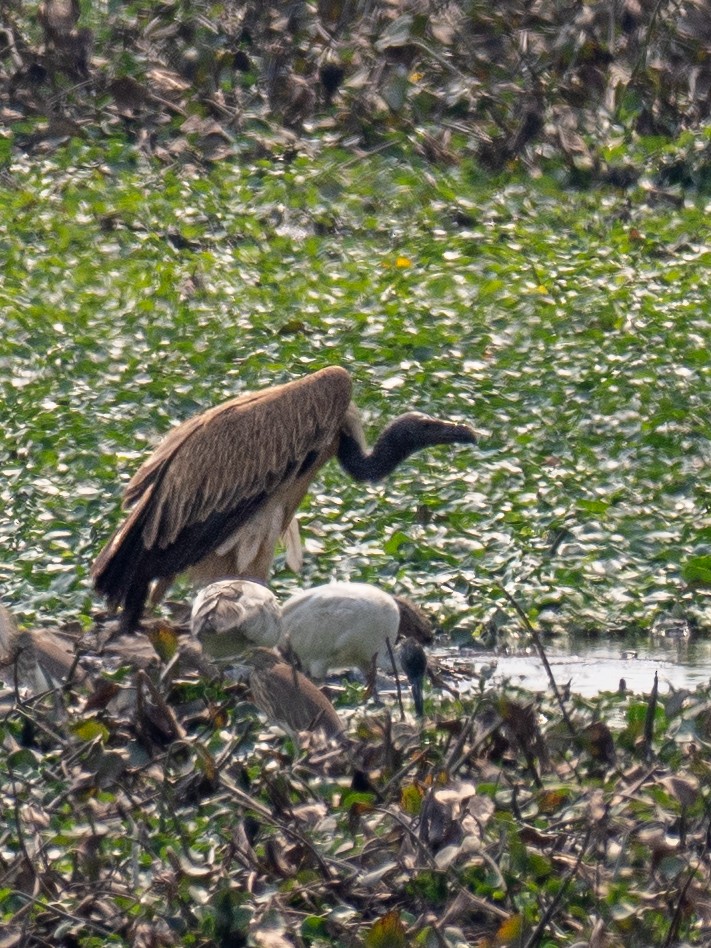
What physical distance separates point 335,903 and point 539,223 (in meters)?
8.07

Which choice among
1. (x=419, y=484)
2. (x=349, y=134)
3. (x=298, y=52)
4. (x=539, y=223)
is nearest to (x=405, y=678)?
(x=419, y=484)

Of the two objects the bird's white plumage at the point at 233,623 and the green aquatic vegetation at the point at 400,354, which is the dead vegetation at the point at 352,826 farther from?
the green aquatic vegetation at the point at 400,354

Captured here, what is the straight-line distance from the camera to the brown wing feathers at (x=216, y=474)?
737cm

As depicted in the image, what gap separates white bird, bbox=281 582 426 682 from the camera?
6.75 m

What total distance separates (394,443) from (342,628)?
1.75 m

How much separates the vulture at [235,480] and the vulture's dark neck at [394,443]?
0.31ft

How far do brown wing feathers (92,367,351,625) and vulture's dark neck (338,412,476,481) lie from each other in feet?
0.46

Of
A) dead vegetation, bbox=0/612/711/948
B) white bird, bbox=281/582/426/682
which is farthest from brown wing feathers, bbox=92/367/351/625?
dead vegetation, bbox=0/612/711/948

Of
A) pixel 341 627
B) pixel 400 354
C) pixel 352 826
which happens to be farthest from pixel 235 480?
pixel 352 826

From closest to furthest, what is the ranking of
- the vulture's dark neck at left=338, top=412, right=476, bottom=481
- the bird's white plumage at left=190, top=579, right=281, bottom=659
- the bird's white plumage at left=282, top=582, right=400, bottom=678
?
1. the bird's white plumage at left=190, top=579, right=281, bottom=659
2. the bird's white plumage at left=282, top=582, right=400, bottom=678
3. the vulture's dark neck at left=338, top=412, right=476, bottom=481

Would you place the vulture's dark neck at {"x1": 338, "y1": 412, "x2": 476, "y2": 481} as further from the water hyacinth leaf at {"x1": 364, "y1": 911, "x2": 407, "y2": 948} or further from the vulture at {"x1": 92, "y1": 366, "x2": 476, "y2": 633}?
the water hyacinth leaf at {"x1": 364, "y1": 911, "x2": 407, "y2": 948}

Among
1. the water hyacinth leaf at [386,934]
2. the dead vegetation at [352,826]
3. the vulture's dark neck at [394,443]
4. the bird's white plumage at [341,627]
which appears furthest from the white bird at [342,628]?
the water hyacinth leaf at [386,934]

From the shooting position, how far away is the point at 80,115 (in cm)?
1323

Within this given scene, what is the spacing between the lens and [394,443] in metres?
8.34
